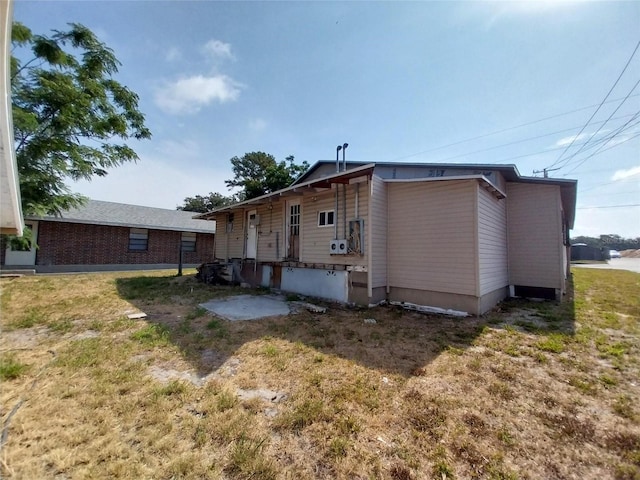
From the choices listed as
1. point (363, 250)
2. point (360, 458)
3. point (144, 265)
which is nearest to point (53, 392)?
point (360, 458)

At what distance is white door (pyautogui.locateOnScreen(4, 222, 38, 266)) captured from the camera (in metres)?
13.5

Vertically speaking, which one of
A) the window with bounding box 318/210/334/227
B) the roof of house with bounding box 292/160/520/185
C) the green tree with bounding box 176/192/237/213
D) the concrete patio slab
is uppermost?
the green tree with bounding box 176/192/237/213

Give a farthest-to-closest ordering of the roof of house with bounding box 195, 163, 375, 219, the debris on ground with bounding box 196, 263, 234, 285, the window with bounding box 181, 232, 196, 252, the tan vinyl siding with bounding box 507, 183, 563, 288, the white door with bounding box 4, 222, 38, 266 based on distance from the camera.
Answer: the window with bounding box 181, 232, 196, 252 < the white door with bounding box 4, 222, 38, 266 < the debris on ground with bounding box 196, 263, 234, 285 < the tan vinyl siding with bounding box 507, 183, 563, 288 < the roof of house with bounding box 195, 163, 375, 219

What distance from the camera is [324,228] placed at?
8609mm

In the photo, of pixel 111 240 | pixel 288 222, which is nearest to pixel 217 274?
pixel 288 222

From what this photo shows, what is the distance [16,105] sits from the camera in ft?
28.5

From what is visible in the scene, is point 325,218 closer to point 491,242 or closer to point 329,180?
point 329,180

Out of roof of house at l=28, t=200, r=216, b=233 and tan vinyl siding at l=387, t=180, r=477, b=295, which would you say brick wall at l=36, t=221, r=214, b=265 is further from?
tan vinyl siding at l=387, t=180, r=477, b=295

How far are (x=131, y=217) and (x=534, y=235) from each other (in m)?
21.5

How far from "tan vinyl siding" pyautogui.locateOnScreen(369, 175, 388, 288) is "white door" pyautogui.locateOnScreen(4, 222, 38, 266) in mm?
17162

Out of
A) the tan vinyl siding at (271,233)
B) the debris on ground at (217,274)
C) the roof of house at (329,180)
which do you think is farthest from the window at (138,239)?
the roof of house at (329,180)

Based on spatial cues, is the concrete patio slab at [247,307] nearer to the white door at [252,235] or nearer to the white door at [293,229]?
the white door at [293,229]

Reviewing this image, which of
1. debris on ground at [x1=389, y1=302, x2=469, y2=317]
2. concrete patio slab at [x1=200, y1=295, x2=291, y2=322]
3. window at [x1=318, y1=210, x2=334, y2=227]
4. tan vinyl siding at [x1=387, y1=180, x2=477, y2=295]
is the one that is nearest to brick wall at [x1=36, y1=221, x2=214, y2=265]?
concrete patio slab at [x1=200, y1=295, x2=291, y2=322]

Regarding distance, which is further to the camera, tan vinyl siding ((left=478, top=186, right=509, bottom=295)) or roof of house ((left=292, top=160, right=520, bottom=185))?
roof of house ((left=292, top=160, right=520, bottom=185))
